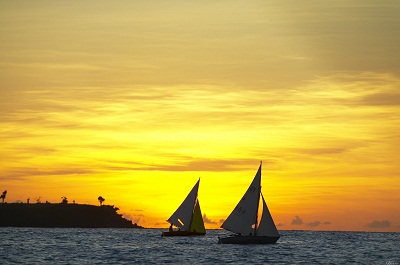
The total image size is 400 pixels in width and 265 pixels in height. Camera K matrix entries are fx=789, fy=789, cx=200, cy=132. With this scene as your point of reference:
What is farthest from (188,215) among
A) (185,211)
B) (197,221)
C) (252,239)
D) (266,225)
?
(252,239)

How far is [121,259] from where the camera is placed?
4109 inches

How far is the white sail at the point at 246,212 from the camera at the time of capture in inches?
4749

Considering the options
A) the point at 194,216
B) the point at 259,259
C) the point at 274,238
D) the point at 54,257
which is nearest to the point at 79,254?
the point at 54,257

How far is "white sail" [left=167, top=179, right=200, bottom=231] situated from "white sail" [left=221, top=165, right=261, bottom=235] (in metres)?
33.4

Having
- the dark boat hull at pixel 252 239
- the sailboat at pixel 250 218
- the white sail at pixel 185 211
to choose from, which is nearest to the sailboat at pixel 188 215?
the white sail at pixel 185 211

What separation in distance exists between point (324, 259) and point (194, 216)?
4716cm

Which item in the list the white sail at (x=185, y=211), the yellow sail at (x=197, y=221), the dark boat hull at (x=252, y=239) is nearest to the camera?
the dark boat hull at (x=252, y=239)

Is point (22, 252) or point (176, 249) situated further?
point (176, 249)

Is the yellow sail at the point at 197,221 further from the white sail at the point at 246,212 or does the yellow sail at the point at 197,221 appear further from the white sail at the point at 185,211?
the white sail at the point at 246,212

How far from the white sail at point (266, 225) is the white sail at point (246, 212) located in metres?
2.41

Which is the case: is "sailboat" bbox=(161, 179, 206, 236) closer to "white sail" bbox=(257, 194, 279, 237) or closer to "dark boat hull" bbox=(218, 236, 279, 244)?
"dark boat hull" bbox=(218, 236, 279, 244)

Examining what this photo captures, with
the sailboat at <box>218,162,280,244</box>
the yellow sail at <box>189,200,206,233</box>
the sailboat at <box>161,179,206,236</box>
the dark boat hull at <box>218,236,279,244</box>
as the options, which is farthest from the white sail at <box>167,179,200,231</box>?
the sailboat at <box>218,162,280,244</box>

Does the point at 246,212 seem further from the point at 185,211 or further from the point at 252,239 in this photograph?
the point at 185,211

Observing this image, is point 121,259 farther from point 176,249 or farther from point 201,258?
point 176,249
